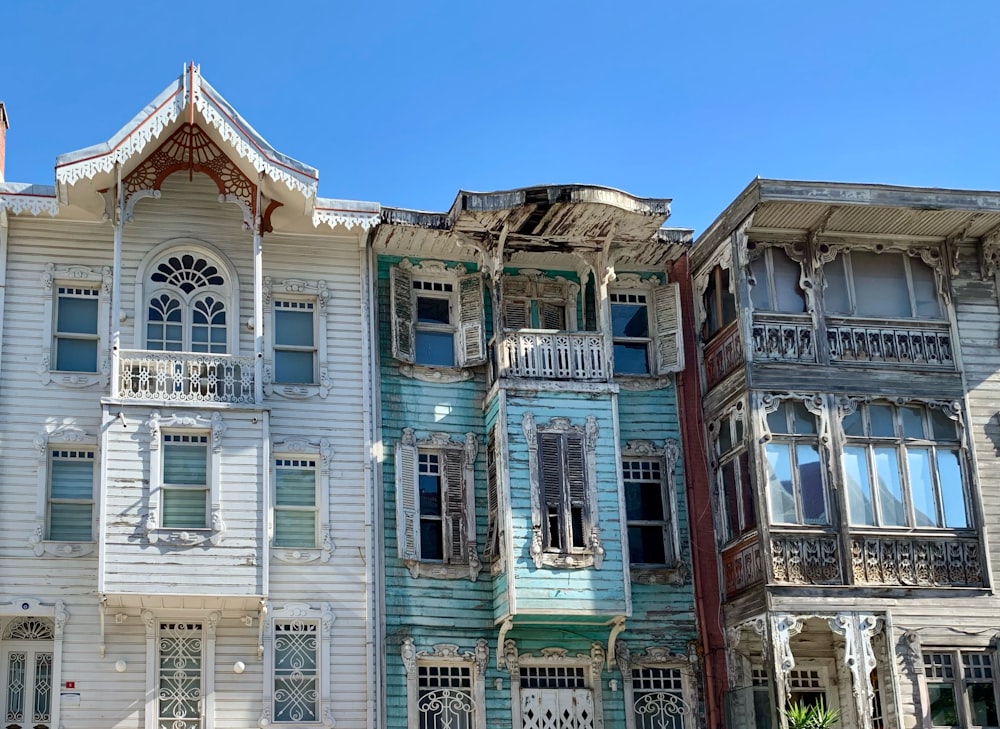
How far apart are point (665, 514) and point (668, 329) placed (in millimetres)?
3347

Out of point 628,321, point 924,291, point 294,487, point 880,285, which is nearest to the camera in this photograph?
point 294,487

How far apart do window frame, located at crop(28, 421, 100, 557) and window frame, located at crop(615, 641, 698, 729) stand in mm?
8757

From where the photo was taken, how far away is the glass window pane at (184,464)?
2450cm

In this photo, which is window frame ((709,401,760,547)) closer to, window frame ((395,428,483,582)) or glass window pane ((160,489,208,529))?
window frame ((395,428,483,582))

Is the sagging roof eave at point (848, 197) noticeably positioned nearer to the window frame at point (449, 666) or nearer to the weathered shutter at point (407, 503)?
the weathered shutter at point (407, 503)

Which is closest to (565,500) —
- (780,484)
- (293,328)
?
(780,484)

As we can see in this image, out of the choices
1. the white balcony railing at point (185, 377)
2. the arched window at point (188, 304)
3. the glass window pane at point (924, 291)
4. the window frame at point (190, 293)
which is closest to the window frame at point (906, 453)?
the glass window pane at point (924, 291)

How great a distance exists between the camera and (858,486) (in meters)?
25.9

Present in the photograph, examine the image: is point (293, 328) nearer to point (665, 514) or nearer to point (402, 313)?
point (402, 313)

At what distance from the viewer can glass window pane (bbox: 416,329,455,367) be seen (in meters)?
27.3

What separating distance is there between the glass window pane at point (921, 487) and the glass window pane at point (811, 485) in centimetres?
159

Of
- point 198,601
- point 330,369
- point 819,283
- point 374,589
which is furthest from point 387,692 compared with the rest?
point 819,283

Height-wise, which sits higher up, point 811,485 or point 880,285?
point 880,285

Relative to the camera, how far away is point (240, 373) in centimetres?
2506
